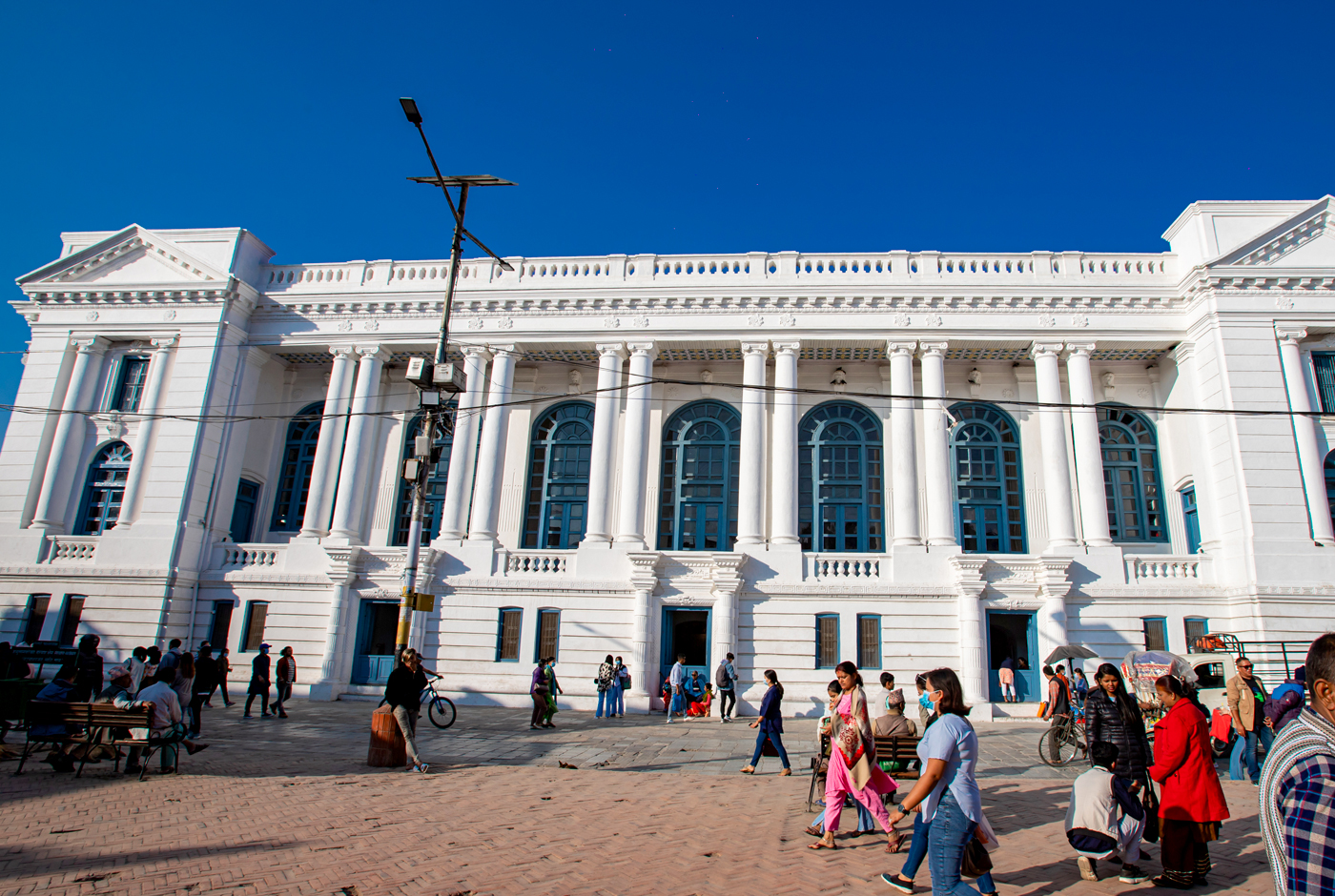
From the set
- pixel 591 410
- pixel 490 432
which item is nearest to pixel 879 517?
pixel 591 410

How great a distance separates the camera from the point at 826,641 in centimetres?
2127

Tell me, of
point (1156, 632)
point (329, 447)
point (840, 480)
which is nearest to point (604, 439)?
point (840, 480)

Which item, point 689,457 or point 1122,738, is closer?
point 1122,738

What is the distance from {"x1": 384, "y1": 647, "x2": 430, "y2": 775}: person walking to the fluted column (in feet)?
46.8

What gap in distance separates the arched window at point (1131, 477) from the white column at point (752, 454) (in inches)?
412

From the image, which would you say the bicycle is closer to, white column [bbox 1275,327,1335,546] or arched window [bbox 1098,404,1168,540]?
arched window [bbox 1098,404,1168,540]

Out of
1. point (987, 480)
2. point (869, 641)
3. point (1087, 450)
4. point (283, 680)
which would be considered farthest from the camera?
point (987, 480)

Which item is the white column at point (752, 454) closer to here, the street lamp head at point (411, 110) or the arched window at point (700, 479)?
the arched window at point (700, 479)

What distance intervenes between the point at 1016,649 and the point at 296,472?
24.2 m

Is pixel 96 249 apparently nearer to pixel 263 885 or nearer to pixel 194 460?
pixel 194 460

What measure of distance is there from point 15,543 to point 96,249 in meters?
9.79

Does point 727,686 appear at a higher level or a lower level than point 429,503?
lower

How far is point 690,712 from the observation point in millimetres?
19875

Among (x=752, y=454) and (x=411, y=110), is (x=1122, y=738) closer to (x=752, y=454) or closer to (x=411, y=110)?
(x=411, y=110)
